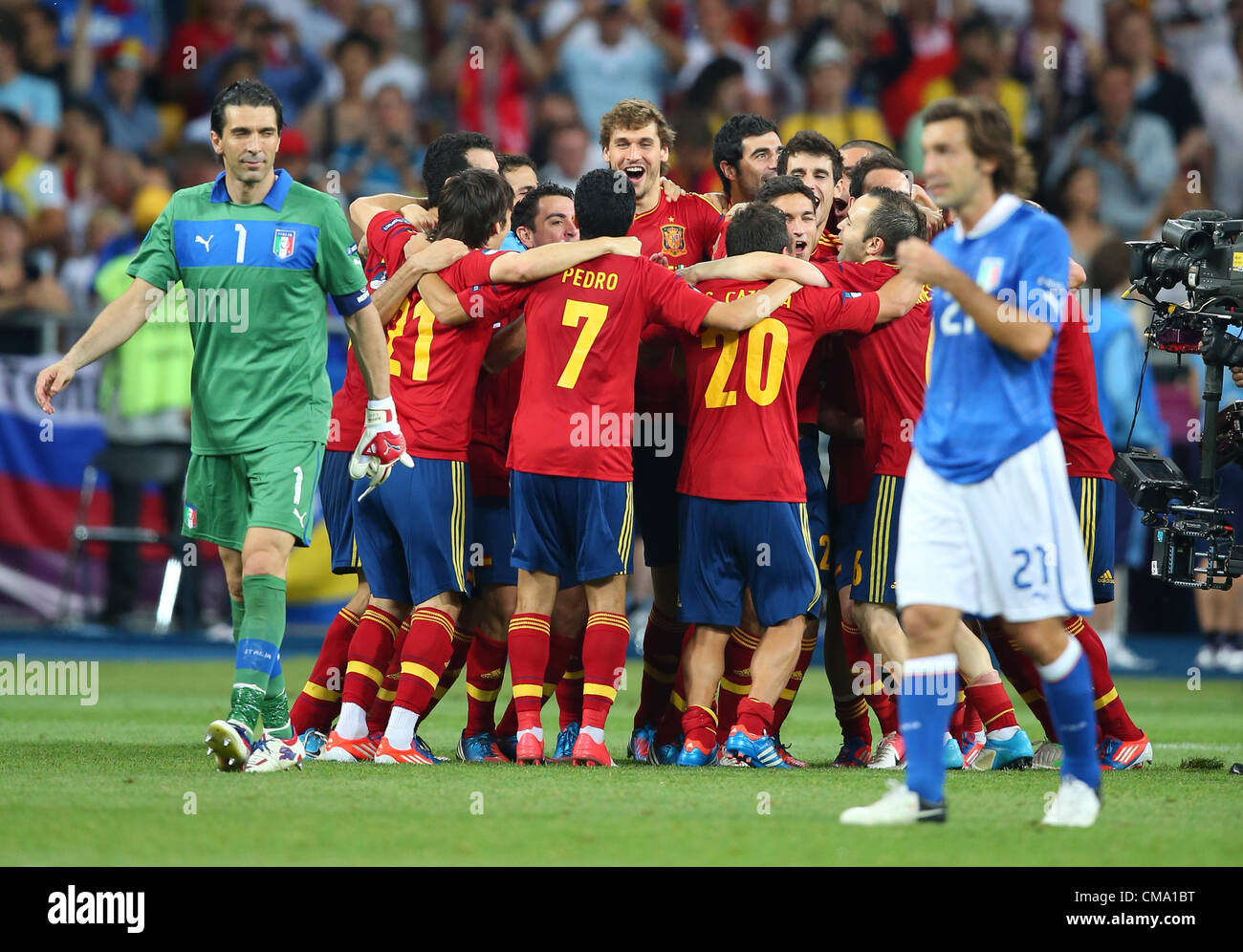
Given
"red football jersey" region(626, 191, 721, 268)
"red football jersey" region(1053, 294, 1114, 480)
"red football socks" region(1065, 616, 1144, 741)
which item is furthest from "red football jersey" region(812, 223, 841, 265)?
"red football socks" region(1065, 616, 1144, 741)

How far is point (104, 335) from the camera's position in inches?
275

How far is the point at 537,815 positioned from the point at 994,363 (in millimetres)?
2135

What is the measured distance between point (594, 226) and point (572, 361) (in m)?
0.62

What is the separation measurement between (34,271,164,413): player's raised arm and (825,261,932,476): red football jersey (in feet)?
10.1

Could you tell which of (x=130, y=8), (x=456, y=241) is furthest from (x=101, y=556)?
(x=456, y=241)

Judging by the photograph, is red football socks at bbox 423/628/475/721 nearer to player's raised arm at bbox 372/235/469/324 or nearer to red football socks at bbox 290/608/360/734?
red football socks at bbox 290/608/360/734

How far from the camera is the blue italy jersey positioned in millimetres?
5436

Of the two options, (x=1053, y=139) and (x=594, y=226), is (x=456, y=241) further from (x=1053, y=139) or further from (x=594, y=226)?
(x=1053, y=139)

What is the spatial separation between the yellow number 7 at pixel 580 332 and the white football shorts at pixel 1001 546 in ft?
7.62

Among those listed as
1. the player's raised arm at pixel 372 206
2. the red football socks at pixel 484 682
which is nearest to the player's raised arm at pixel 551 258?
the player's raised arm at pixel 372 206

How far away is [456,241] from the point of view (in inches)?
309

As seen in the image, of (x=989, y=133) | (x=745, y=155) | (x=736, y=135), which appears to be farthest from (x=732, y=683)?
(x=989, y=133)

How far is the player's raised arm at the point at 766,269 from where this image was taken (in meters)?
7.50
